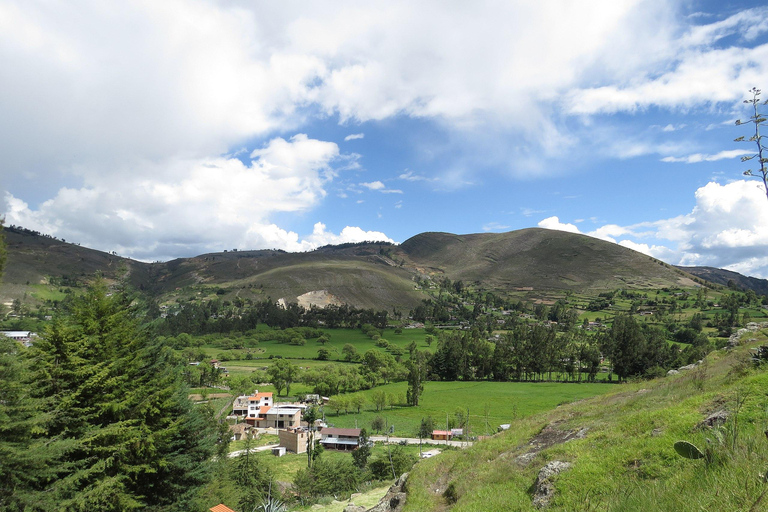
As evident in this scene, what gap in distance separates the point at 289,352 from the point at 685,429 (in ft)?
458

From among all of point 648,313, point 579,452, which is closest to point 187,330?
point 579,452

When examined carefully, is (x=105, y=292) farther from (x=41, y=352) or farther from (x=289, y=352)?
(x=289, y=352)

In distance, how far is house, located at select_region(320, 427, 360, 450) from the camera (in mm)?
66062

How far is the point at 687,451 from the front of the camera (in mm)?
6578

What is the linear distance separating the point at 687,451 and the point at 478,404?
7715 cm

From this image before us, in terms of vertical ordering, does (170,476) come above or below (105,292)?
below

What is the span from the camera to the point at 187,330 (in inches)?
6909

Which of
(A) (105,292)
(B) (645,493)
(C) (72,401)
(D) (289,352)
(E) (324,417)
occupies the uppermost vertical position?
(A) (105,292)

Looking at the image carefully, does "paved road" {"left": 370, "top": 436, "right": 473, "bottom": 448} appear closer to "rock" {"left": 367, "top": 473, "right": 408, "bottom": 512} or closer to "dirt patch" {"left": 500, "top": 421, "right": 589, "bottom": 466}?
"rock" {"left": 367, "top": 473, "right": 408, "bottom": 512}

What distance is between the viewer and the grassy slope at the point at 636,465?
5355 millimetres

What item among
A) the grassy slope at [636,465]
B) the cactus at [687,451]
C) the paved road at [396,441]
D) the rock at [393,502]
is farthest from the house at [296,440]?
the cactus at [687,451]

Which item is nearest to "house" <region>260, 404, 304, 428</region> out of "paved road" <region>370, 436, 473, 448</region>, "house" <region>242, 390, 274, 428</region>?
"house" <region>242, 390, 274, 428</region>

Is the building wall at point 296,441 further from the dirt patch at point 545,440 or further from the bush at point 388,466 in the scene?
the dirt patch at point 545,440

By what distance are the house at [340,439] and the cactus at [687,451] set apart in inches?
2614
